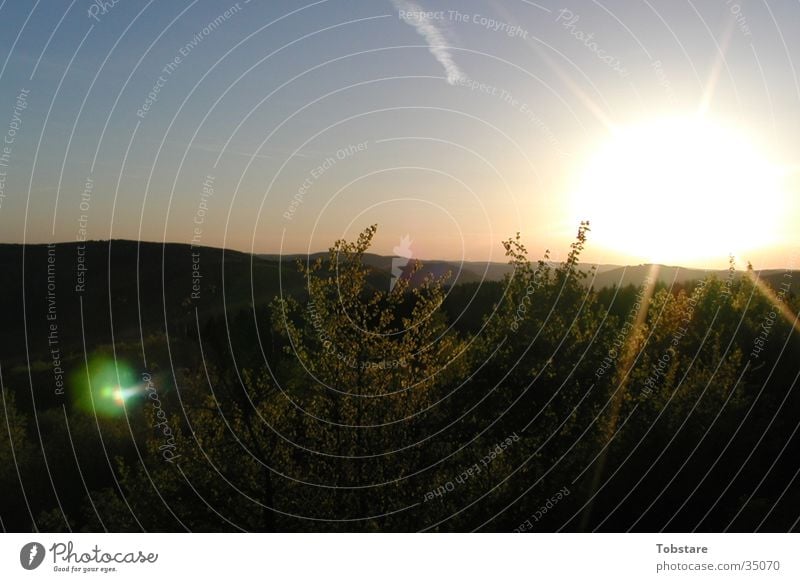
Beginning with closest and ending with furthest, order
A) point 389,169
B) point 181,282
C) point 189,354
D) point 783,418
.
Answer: point 389,169, point 783,418, point 189,354, point 181,282

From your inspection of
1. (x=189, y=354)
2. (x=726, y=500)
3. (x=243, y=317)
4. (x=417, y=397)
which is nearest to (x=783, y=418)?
(x=726, y=500)

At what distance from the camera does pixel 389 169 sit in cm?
1894

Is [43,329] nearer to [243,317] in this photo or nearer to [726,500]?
[243,317]

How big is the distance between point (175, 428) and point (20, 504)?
82.7ft

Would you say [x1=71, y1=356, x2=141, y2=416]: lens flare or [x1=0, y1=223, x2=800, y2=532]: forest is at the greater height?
[x1=0, y1=223, x2=800, y2=532]: forest
